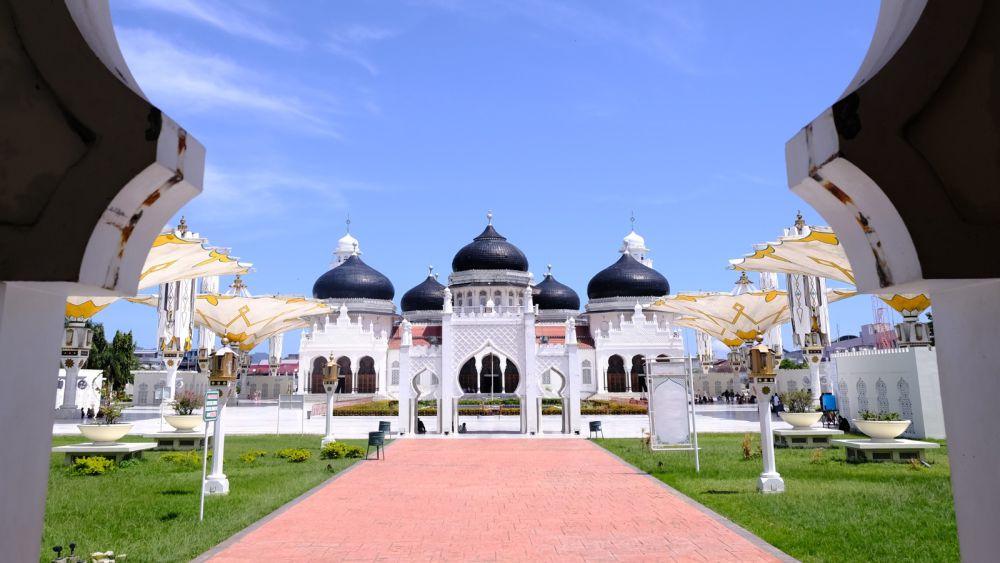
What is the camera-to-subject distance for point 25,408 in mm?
2498

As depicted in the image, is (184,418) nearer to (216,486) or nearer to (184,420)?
(184,420)

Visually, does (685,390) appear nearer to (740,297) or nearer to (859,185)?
(859,185)

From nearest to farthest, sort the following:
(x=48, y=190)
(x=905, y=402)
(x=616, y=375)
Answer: (x=48, y=190) → (x=905, y=402) → (x=616, y=375)

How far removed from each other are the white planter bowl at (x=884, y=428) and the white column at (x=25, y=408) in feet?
49.4

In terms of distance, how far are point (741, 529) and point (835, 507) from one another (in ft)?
6.69

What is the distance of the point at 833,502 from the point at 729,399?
120ft

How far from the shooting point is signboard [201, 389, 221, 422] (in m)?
9.63

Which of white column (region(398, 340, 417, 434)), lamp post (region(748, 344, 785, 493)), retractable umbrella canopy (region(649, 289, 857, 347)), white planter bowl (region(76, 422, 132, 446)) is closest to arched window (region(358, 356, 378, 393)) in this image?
retractable umbrella canopy (region(649, 289, 857, 347))

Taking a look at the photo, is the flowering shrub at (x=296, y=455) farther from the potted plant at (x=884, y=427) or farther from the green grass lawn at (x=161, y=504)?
the potted plant at (x=884, y=427)

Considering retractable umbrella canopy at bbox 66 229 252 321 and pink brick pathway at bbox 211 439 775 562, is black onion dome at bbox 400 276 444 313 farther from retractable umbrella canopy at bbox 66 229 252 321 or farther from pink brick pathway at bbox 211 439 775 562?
pink brick pathway at bbox 211 439 775 562

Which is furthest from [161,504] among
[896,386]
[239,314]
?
[896,386]

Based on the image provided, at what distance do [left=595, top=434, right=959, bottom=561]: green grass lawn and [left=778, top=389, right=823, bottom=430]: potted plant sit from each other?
265 centimetres

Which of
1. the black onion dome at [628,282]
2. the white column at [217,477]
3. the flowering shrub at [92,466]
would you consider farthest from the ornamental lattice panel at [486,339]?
the black onion dome at [628,282]

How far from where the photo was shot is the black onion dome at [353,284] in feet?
165
